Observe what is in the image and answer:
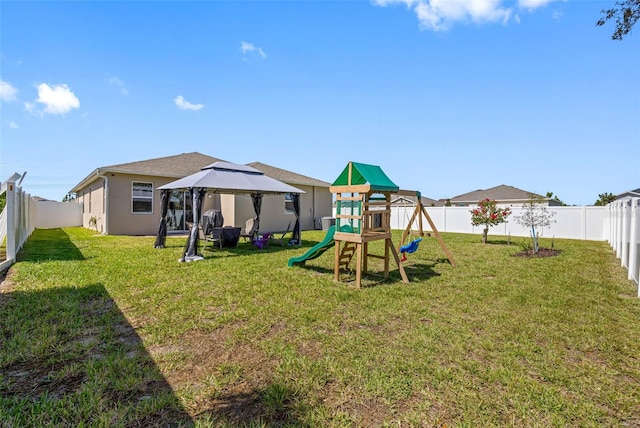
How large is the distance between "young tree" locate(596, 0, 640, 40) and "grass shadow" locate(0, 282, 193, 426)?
400 inches

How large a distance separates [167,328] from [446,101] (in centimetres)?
1231

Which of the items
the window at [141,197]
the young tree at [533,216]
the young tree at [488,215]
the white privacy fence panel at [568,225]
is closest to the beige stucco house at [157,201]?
the window at [141,197]

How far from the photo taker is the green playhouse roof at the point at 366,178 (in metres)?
6.01

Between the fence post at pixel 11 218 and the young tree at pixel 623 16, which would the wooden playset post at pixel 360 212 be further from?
the fence post at pixel 11 218

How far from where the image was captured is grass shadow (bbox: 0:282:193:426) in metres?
2.04

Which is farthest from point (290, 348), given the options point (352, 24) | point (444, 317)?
point (352, 24)

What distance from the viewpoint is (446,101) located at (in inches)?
474

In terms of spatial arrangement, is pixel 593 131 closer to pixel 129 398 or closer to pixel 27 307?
pixel 129 398

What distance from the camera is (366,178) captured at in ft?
19.6

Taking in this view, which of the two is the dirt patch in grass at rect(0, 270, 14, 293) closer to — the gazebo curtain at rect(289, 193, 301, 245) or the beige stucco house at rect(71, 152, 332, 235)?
→ the gazebo curtain at rect(289, 193, 301, 245)

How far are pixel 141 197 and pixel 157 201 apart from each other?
690mm

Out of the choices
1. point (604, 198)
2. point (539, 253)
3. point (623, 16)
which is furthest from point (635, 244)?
point (604, 198)

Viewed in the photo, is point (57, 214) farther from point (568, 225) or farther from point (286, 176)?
point (568, 225)

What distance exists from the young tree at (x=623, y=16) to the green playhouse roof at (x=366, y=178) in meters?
5.91
